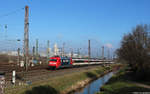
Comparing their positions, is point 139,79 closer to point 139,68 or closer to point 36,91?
point 139,68

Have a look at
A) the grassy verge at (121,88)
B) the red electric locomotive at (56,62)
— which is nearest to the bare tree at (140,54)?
the grassy verge at (121,88)

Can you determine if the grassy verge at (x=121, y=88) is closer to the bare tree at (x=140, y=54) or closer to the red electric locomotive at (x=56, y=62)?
the bare tree at (x=140, y=54)

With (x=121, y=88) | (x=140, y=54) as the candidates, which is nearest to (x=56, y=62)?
(x=140, y=54)

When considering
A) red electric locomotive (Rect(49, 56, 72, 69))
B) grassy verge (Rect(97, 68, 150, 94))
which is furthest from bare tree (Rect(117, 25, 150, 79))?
red electric locomotive (Rect(49, 56, 72, 69))

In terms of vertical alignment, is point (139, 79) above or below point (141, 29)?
below

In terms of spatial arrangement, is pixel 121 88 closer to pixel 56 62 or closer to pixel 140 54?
pixel 140 54

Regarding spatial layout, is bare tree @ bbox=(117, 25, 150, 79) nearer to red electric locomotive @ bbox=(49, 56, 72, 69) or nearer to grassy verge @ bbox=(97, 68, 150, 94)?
grassy verge @ bbox=(97, 68, 150, 94)

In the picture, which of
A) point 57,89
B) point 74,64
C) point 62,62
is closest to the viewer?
point 57,89

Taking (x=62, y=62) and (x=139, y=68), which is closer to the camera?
(x=139, y=68)

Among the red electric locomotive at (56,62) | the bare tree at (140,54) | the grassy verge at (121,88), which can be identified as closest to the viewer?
the grassy verge at (121,88)

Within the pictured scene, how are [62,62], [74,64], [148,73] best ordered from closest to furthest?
[148,73]
[62,62]
[74,64]

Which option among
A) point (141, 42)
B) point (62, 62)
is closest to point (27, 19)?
point (141, 42)

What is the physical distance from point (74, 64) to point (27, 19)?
38.3 meters

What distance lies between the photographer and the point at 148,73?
30750 millimetres
